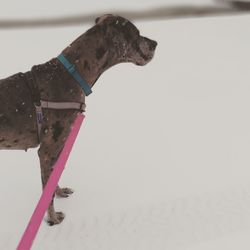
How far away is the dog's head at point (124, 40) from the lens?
2.82 metres

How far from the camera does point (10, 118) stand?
268cm

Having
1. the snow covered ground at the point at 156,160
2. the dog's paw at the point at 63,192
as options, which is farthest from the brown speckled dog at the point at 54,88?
the snow covered ground at the point at 156,160

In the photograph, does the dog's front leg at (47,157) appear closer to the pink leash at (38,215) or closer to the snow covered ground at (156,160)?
the snow covered ground at (156,160)

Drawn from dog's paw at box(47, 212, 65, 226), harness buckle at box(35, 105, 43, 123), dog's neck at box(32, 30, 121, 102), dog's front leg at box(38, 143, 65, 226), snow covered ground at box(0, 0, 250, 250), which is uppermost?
dog's neck at box(32, 30, 121, 102)

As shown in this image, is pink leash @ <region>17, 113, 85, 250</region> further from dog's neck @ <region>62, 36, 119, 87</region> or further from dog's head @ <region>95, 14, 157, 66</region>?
dog's head @ <region>95, 14, 157, 66</region>

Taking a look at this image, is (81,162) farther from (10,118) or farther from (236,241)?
(236,241)

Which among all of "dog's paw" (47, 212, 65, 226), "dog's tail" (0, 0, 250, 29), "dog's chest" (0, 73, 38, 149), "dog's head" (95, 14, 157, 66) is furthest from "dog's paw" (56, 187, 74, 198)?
"dog's tail" (0, 0, 250, 29)

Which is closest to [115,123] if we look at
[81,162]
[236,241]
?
[81,162]

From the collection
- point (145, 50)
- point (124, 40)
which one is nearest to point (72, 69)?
point (124, 40)

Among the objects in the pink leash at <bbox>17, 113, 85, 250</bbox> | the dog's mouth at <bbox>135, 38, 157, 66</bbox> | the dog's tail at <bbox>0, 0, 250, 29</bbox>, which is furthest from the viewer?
the dog's tail at <bbox>0, 0, 250, 29</bbox>

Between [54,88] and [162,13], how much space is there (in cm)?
438

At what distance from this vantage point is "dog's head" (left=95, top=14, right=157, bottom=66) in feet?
9.24

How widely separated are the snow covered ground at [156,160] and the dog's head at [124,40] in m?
0.98

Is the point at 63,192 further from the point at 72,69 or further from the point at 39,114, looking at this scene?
the point at 72,69
